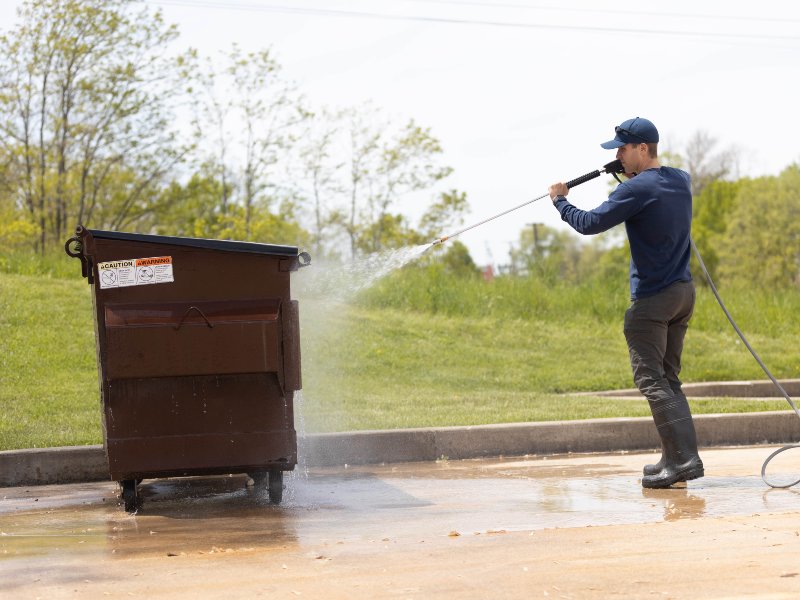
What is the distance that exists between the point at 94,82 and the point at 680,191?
2252 cm

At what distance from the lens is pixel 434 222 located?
106 ft

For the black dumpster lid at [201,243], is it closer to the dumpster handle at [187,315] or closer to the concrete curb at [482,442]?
→ the dumpster handle at [187,315]

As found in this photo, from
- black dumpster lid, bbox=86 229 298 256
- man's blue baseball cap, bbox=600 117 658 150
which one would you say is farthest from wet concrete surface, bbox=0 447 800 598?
man's blue baseball cap, bbox=600 117 658 150

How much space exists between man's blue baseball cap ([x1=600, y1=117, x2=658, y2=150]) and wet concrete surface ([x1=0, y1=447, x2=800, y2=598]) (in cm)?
197

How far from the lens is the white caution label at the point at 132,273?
19.0 ft

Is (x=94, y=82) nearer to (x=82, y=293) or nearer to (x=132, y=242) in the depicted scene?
(x=82, y=293)

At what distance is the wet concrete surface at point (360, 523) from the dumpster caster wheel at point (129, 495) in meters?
0.07

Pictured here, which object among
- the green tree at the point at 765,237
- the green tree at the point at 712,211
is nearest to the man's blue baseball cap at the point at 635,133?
the green tree at the point at 765,237

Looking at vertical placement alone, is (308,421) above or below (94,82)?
below

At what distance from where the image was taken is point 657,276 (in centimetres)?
629

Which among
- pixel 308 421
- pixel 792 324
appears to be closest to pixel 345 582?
pixel 308 421

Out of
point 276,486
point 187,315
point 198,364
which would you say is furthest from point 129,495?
point 187,315

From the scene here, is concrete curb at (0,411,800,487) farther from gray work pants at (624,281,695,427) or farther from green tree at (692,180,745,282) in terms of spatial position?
green tree at (692,180,745,282)

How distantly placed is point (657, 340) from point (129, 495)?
3.02 m
